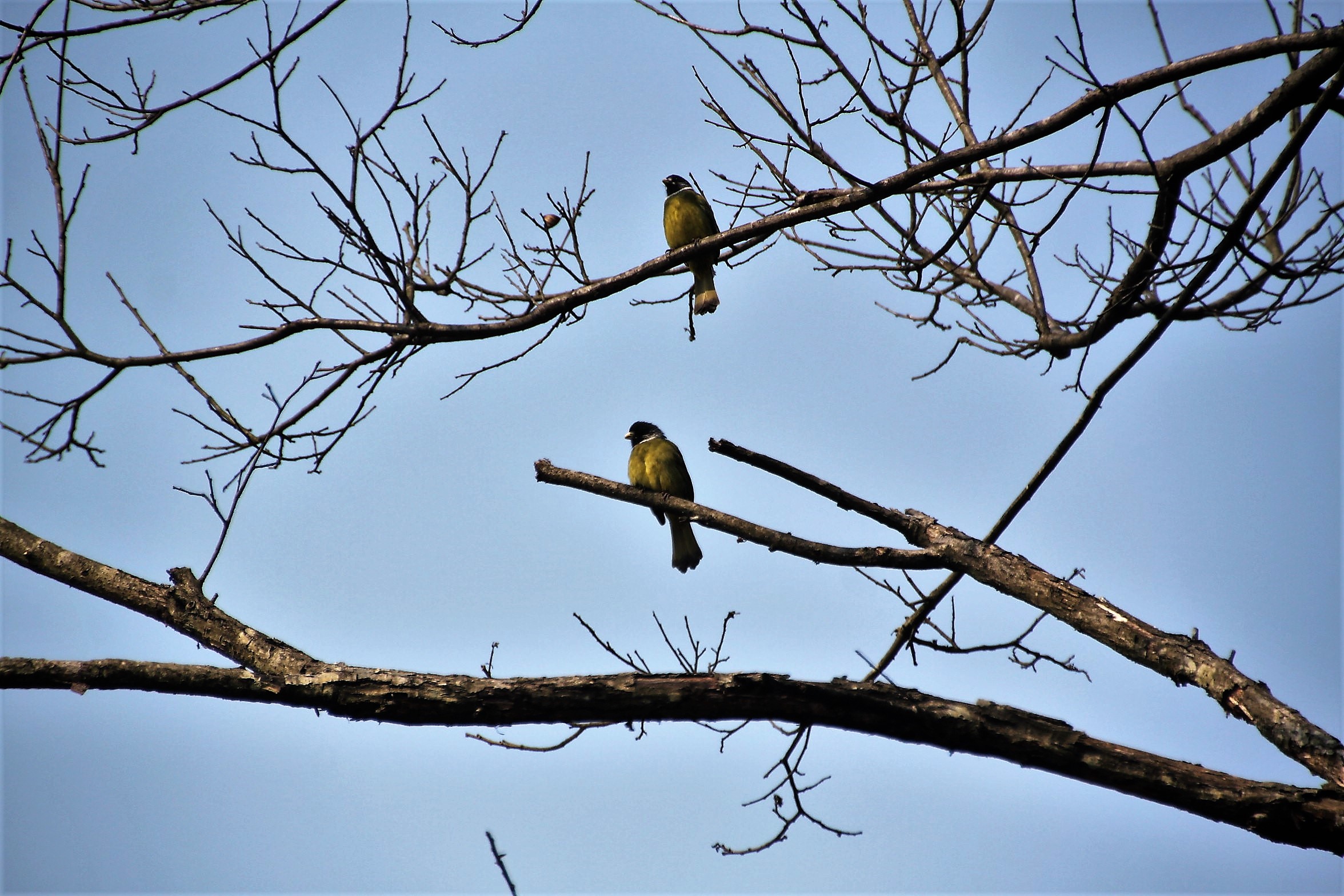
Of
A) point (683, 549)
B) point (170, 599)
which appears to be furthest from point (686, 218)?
point (170, 599)

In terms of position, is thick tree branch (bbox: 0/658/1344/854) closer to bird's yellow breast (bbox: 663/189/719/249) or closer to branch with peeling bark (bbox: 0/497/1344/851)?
branch with peeling bark (bbox: 0/497/1344/851)

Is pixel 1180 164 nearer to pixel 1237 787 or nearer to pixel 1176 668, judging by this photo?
pixel 1176 668

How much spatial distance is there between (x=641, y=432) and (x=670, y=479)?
994mm

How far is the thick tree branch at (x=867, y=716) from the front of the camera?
3.17 m

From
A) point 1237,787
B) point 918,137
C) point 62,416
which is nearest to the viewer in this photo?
point 1237,787

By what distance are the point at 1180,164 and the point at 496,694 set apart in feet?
10.9

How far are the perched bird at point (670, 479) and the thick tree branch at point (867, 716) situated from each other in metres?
3.47

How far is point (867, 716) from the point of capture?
10.7 feet

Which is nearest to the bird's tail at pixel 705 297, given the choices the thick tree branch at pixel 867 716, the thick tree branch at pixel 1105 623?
the thick tree branch at pixel 1105 623

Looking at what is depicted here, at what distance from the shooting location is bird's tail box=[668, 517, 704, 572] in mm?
6875

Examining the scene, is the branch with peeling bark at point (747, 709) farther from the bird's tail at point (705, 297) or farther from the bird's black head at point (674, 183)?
the bird's black head at point (674, 183)

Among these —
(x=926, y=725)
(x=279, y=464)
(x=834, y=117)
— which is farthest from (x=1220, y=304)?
(x=279, y=464)

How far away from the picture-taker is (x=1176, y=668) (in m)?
3.63

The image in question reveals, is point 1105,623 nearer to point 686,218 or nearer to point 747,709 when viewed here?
point 747,709
